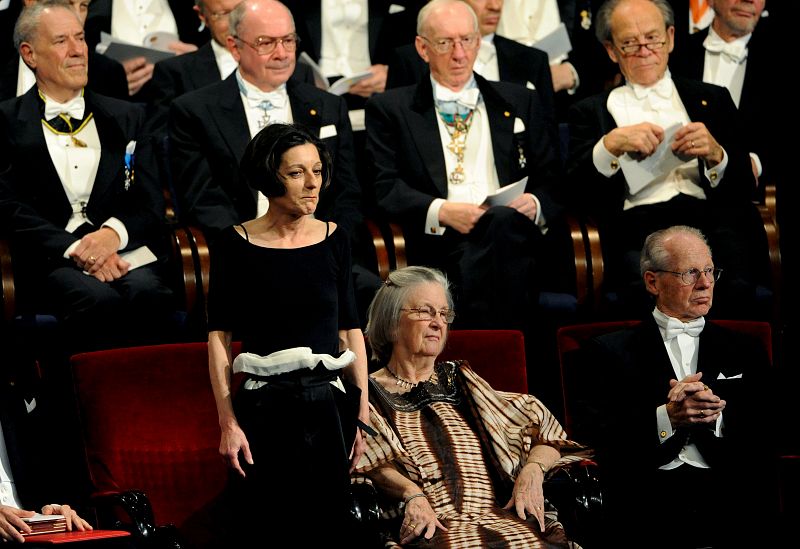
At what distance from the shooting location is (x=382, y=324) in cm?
410

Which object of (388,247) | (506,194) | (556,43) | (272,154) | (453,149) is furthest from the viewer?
(556,43)

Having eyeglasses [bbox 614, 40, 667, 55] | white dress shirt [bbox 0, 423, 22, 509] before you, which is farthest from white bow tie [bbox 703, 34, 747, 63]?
white dress shirt [bbox 0, 423, 22, 509]

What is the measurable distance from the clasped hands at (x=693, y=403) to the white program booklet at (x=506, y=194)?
1264mm

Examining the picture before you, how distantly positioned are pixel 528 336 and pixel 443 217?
541 millimetres

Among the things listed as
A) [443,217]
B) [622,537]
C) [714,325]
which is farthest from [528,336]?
[622,537]

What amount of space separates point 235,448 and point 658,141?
2473mm

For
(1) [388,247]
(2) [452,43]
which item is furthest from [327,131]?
(2) [452,43]

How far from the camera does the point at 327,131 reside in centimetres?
523

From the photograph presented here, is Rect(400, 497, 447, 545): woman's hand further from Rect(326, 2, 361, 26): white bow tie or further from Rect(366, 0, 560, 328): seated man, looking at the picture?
Rect(326, 2, 361, 26): white bow tie

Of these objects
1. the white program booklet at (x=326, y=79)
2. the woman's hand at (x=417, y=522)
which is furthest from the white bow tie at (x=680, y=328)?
the white program booklet at (x=326, y=79)

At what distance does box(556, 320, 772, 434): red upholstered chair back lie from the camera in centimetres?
427

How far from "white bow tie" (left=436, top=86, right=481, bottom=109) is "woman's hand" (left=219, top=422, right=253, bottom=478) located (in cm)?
233

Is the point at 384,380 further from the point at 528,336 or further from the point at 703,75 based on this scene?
the point at 703,75

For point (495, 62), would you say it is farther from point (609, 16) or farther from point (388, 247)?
point (388, 247)
